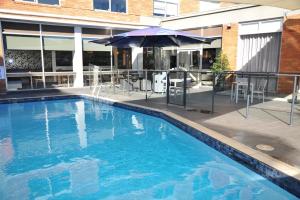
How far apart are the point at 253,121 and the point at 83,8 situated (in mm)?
10983

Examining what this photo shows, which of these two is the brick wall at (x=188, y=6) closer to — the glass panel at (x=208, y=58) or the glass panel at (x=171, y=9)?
the glass panel at (x=171, y=9)

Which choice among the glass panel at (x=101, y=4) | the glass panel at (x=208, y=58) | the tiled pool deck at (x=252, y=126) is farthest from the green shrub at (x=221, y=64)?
the glass panel at (x=101, y=4)

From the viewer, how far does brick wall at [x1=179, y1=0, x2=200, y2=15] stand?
18500 millimetres

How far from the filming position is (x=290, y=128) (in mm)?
5742

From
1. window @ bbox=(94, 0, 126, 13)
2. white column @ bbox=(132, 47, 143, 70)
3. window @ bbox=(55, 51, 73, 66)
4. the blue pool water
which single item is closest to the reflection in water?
the blue pool water

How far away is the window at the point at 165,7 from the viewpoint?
17.3 m

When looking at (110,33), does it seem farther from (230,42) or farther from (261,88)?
(261,88)

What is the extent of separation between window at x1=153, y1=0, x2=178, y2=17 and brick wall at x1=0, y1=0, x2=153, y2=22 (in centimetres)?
64

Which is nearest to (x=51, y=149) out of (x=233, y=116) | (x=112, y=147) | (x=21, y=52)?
(x=112, y=147)

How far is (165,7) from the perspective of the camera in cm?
1775

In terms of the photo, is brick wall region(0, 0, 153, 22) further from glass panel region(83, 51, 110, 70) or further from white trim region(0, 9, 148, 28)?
glass panel region(83, 51, 110, 70)

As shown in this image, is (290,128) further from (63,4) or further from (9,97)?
(63,4)

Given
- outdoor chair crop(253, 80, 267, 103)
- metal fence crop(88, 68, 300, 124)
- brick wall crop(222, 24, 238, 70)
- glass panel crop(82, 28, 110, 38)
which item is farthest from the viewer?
glass panel crop(82, 28, 110, 38)

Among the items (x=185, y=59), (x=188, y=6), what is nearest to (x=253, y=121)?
(x=185, y=59)
